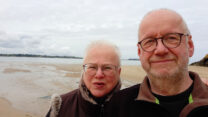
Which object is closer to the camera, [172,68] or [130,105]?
[172,68]

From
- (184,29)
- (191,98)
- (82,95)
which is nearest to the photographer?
(191,98)

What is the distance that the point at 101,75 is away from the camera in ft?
7.01

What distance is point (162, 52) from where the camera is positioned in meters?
1.58

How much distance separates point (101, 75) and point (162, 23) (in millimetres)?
1037

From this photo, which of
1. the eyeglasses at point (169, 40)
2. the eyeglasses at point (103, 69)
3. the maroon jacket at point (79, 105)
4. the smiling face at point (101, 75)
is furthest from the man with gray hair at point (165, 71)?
the eyeglasses at point (103, 69)

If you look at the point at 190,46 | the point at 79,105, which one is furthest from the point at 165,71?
the point at 79,105

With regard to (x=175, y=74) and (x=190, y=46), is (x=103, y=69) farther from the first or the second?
(x=190, y=46)

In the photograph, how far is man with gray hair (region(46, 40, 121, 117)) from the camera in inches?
81.7

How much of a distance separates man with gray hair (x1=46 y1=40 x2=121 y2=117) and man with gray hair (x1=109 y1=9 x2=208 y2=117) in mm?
401

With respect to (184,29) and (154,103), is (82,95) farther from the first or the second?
(184,29)

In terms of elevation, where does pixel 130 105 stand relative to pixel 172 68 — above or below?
below

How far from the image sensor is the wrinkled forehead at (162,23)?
64.2 inches

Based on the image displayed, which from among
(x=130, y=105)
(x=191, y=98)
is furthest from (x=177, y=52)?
(x=130, y=105)

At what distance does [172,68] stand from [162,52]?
0.20 meters
